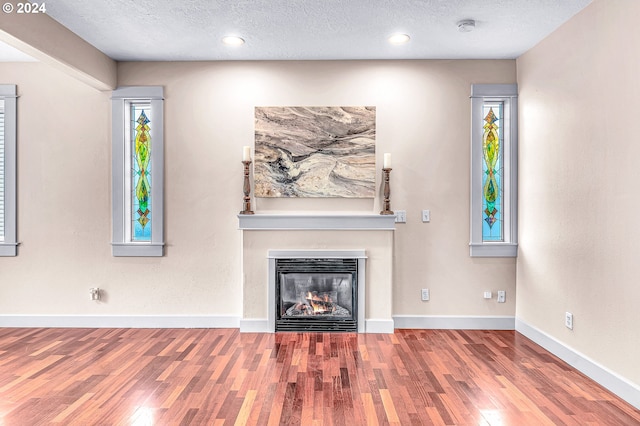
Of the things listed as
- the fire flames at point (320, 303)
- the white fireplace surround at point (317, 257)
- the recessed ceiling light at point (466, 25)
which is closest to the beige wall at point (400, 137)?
the white fireplace surround at point (317, 257)

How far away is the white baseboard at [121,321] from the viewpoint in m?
4.17

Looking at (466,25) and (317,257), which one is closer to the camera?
(466,25)

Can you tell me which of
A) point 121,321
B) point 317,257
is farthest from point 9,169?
point 317,257

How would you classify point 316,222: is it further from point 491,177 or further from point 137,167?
point 137,167

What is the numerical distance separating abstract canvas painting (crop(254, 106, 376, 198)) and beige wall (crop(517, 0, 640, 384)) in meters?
1.48

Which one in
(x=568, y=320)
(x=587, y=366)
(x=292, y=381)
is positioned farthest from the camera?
(x=568, y=320)

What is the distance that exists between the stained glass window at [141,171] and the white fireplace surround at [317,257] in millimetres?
1327

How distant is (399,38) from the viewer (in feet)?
11.8

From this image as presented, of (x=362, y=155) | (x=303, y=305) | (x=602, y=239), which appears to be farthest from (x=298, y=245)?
(x=602, y=239)

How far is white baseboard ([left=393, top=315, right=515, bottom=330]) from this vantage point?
13.5ft

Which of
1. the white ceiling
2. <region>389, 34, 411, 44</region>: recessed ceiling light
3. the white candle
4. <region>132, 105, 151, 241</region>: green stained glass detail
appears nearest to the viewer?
the white ceiling

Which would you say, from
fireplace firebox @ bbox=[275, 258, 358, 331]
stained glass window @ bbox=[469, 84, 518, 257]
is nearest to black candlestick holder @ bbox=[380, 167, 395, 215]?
fireplace firebox @ bbox=[275, 258, 358, 331]

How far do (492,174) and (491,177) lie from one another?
3 cm

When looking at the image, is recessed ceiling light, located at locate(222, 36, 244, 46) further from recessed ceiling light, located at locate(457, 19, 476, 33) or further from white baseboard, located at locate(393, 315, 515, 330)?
white baseboard, located at locate(393, 315, 515, 330)
